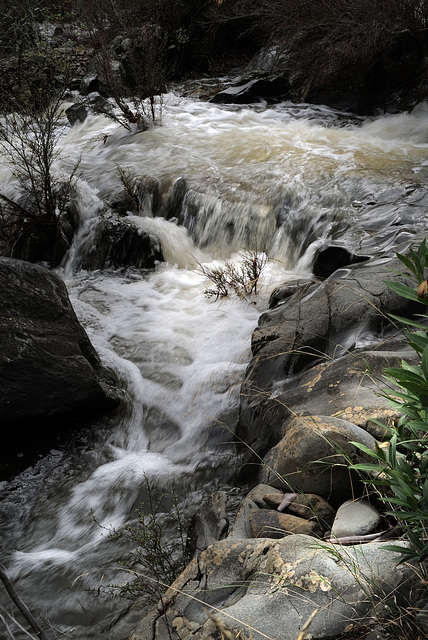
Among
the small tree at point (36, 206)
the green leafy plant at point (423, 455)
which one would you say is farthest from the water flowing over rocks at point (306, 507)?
the small tree at point (36, 206)

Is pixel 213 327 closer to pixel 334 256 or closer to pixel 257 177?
pixel 334 256

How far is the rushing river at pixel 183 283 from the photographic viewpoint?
129 inches

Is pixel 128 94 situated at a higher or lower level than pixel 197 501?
higher

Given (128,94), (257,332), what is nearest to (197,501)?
(257,332)

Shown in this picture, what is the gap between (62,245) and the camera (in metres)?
6.93

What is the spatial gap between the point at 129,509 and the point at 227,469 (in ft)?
2.41

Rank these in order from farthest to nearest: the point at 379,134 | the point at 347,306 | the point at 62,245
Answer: the point at 379,134
the point at 62,245
the point at 347,306

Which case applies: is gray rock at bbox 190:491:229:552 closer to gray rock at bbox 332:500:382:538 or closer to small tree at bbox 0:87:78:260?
gray rock at bbox 332:500:382:538

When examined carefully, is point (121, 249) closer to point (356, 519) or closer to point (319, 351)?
point (319, 351)

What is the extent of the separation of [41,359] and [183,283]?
108 inches

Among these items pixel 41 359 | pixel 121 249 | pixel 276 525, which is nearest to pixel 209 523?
pixel 276 525

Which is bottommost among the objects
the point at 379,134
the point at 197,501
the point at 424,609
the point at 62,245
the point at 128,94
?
the point at 197,501

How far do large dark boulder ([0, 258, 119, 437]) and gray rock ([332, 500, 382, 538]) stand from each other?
253 centimetres

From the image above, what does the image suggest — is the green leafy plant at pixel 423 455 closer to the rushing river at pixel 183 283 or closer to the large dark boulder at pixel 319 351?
the large dark boulder at pixel 319 351
